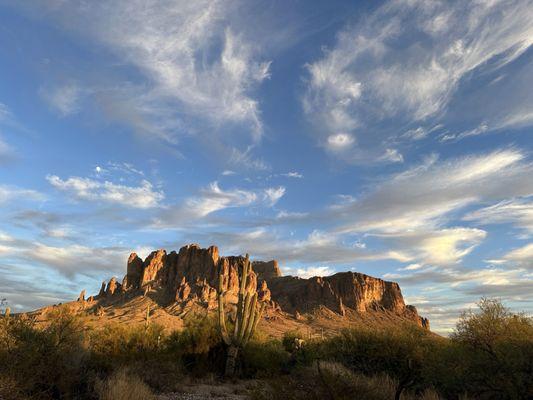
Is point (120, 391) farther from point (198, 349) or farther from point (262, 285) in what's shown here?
point (262, 285)

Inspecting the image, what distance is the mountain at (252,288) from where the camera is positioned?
321 ft

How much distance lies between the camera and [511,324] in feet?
44.9

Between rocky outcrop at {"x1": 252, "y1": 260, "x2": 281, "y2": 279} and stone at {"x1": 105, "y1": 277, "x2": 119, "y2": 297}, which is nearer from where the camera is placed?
stone at {"x1": 105, "y1": 277, "x2": 119, "y2": 297}

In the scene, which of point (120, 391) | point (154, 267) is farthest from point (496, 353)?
point (154, 267)

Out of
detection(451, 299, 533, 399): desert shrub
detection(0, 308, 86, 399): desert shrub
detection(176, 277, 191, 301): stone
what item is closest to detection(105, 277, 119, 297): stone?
detection(176, 277, 191, 301): stone

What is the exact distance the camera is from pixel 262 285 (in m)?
123

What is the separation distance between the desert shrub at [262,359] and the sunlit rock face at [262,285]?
8242cm

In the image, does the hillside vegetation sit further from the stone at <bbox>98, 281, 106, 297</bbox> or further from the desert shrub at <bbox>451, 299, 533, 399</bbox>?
the stone at <bbox>98, 281, 106, 297</bbox>

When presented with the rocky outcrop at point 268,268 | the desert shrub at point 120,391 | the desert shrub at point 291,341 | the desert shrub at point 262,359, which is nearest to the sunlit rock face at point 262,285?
the rocky outcrop at point 268,268

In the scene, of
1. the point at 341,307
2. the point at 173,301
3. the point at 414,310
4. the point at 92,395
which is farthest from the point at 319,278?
the point at 92,395

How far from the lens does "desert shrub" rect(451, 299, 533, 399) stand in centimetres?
1045

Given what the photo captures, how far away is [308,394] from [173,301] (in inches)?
3751

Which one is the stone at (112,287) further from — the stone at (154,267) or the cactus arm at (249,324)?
the cactus arm at (249,324)

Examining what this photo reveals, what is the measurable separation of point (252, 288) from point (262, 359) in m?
99.5
